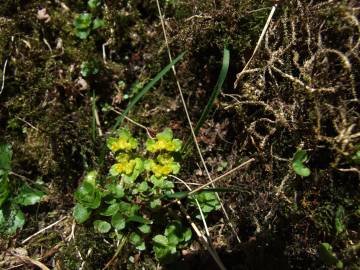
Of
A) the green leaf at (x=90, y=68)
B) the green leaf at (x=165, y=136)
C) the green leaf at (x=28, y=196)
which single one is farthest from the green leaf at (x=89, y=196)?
the green leaf at (x=90, y=68)

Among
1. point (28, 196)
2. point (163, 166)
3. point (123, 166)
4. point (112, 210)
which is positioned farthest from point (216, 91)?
point (28, 196)

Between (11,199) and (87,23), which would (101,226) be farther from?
(87,23)

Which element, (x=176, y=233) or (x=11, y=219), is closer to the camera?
(x=176, y=233)

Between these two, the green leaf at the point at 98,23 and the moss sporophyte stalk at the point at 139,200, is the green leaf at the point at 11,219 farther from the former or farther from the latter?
the green leaf at the point at 98,23

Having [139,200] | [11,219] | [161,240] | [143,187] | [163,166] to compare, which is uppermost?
[163,166]

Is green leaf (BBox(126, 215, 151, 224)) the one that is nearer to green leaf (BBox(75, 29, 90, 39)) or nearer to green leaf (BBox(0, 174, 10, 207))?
green leaf (BBox(0, 174, 10, 207))

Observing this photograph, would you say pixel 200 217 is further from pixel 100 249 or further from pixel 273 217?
pixel 100 249
